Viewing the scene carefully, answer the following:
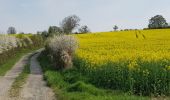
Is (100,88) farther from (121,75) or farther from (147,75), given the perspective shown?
(147,75)

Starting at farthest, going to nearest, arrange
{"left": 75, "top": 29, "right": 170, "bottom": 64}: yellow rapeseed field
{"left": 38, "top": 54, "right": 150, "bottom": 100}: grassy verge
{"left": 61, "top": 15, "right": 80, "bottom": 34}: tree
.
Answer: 1. {"left": 61, "top": 15, "right": 80, "bottom": 34}: tree
2. {"left": 75, "top": 29, "right": 170, "bottom": 64}: yellow rapeseed field
3. {"left": 38, "top": 54, "right": 150, "bottom": 100}: grassy verge

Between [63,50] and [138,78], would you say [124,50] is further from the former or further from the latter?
[138,78]

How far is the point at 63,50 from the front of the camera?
3384 cm

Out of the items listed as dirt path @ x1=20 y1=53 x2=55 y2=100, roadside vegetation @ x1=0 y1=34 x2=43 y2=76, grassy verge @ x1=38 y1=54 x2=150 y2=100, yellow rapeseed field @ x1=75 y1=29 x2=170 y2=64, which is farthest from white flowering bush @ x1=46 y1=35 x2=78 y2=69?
roadside vegetation @ x1=0 y1=34 x2=43 y2=76

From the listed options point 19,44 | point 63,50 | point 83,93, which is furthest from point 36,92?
point 19,44

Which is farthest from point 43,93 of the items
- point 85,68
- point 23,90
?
point 85,68

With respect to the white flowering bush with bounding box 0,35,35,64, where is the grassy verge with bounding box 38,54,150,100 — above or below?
above

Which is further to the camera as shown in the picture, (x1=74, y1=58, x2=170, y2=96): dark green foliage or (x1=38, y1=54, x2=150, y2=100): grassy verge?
(x1=74, y1=58, x2=170, y2=96): dark green foliage

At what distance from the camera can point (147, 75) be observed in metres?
18.7

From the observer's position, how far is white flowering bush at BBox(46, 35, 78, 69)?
104 ft

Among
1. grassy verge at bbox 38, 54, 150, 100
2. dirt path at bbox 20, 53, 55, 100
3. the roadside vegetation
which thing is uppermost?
grassy verge at bbox 38, 54, 150, 100

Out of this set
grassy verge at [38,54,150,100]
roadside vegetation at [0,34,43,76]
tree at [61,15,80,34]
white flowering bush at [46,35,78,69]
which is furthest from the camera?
tree at [61,15,80,34]

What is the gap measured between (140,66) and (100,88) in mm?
1971

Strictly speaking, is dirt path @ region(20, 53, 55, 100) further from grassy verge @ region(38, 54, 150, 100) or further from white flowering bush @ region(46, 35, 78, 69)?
white flowering bush @ region(46, 35, 78, 69)
